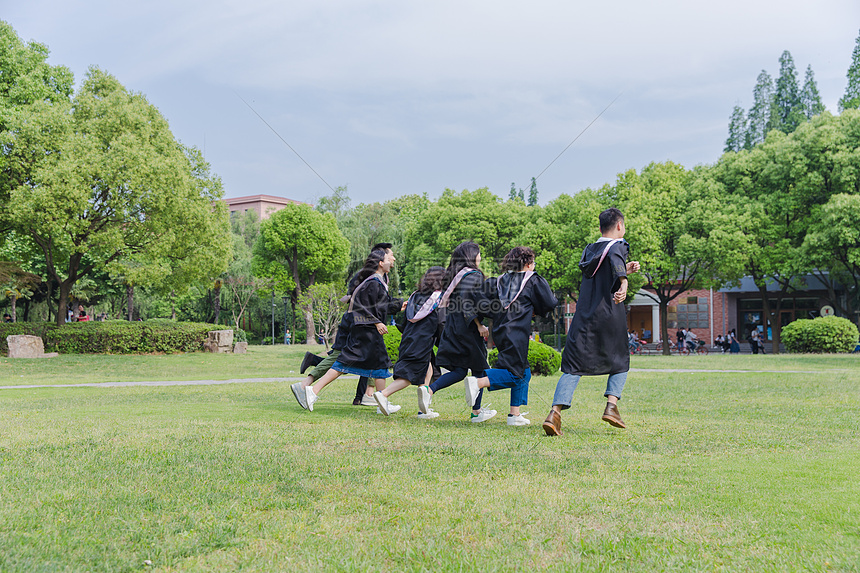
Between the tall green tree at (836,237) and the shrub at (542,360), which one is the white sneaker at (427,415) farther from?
the tall green tree at (836,237)

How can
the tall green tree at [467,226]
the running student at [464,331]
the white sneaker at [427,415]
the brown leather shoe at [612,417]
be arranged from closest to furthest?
1. the brown leather shoe at [612,417]
2. the running student at [464,331]
3. the white sneaker at [427,415]
4. the tall green tree at [467,226]

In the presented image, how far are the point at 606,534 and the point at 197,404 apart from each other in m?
6.81

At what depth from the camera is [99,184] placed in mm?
21828

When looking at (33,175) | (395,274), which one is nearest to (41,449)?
(33,175)

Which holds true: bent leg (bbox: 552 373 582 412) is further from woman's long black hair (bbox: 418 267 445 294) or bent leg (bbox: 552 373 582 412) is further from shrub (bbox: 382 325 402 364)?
shrub (bbox: 382 325 402 364)

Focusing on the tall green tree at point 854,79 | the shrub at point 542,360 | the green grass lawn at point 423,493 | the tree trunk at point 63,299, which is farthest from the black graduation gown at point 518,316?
the tall green tree at point 854,79

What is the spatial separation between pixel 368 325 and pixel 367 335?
0.38 feet

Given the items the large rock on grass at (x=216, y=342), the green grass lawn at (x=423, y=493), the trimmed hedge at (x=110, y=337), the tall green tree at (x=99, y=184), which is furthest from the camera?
the large rock on grass at (x=216, y=342)

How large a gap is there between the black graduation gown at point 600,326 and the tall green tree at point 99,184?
62.8ft

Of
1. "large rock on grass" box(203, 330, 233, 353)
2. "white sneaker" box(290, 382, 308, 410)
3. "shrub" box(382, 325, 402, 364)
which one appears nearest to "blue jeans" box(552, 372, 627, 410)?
"white sneaker" box(290, 382, 308, 410)

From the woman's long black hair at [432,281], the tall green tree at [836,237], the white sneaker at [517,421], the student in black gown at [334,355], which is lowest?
the white sneaker at [517,421]

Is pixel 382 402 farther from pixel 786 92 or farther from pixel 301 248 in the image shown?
pixel 786 92

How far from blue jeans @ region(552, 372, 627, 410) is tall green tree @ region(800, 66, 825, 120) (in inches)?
2406

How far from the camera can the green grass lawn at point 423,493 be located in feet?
8.77
